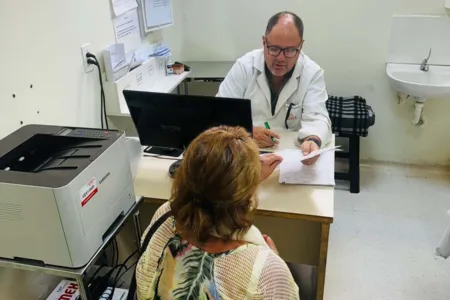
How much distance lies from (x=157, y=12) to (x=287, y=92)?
1.15 m

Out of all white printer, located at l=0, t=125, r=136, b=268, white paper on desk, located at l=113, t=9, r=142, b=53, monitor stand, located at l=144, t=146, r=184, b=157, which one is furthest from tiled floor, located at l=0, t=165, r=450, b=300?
white paper on desk, located at l=113, t=9, r=142, b=53

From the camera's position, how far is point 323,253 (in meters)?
1.57

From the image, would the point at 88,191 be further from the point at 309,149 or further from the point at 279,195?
the point at 309,149

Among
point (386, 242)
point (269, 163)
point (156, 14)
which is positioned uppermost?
point (156, 14)

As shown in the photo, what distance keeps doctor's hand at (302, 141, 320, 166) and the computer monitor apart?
0.29 meters

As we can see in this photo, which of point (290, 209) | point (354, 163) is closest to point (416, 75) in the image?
point (354, 163)

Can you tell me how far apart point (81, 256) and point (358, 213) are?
193 cm

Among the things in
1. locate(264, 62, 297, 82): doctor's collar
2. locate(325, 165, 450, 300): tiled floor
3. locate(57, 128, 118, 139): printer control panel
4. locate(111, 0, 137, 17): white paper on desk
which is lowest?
locate(325, 165, 450, 300): tiled floor

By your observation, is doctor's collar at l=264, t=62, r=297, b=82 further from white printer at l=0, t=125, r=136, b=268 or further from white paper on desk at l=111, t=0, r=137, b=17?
white printer at l=0, t=125, r=136, b=268

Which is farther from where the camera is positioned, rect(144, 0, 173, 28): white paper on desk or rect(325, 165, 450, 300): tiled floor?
rect(144, 0, 173, 28): white paper on desk

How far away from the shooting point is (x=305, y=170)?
171 cm

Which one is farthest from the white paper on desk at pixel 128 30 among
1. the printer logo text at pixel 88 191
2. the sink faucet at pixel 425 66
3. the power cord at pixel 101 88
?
the sink faucet at pixel 425 66

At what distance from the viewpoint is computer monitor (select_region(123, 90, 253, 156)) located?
1580 millimetres

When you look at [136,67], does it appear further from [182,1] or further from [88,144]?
[88,144]
